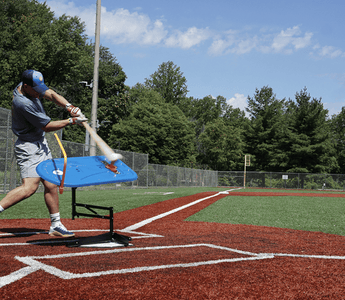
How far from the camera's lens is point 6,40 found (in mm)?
29797

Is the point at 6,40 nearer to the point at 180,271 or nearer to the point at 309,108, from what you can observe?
the point at 180,271

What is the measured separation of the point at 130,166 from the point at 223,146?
33909 mm

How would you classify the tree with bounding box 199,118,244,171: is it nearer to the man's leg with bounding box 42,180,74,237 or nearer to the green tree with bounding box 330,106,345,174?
the green tree with bounding box 330,106,345,174

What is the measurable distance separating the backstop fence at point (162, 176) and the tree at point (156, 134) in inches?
182

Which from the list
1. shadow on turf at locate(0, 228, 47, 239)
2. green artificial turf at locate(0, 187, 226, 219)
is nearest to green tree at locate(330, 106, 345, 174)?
green artificial turf at locate(0, 187, 226, 219)

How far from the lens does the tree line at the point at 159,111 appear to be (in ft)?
103

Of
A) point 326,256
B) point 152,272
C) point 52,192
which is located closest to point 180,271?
point 152,272

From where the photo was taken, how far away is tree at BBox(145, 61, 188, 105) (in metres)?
61.8

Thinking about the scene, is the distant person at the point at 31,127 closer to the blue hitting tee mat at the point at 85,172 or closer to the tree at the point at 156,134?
the blue hitting tee mat at the point at 85,172

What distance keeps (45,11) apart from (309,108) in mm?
36592

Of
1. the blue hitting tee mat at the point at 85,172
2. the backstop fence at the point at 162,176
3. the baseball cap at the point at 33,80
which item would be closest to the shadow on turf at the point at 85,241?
the blue hitting tee mat at the point at 85,172

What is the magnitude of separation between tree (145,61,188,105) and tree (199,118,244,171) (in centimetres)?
866

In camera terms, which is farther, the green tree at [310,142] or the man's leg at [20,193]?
the green tree at [310,142]

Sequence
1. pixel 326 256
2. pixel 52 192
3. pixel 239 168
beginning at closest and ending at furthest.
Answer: pixel 326 256 < pixel 52 192 < pixel 239 168
